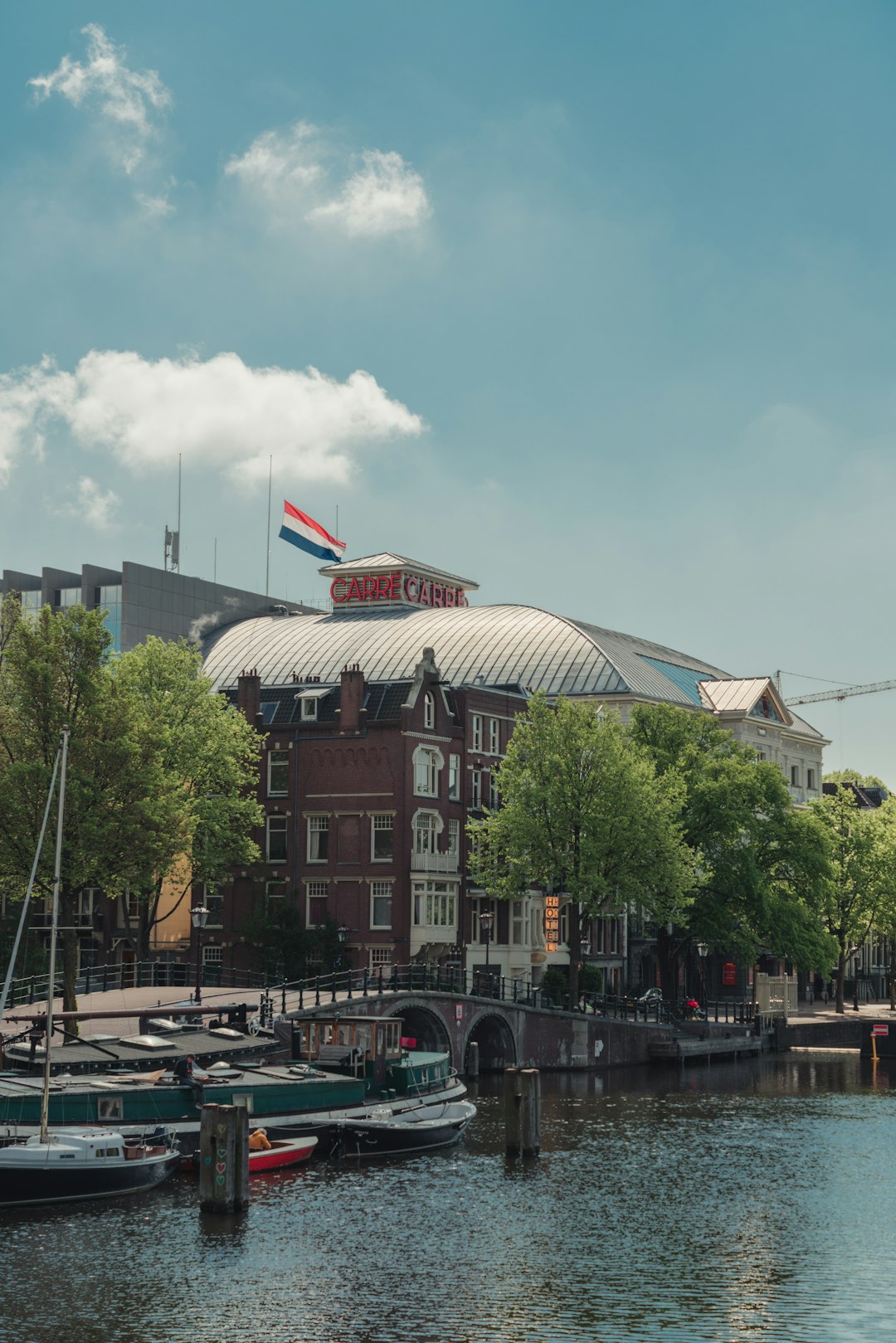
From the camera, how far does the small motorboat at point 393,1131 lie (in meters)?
58.6

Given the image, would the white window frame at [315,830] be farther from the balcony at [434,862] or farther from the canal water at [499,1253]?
the canal water at [499,1253]

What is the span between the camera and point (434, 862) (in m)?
98.9

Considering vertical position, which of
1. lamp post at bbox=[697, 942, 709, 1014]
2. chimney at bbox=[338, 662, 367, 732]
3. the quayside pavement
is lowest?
the quayside pavement

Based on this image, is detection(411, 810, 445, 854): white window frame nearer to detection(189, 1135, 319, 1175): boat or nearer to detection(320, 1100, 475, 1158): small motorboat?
detection(320, 1100, 475, 1158): small motorboat

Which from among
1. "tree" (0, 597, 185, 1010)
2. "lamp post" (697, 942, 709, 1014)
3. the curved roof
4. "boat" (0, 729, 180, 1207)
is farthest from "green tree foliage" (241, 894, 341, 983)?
"boat" (0, 729, 180, 1207)

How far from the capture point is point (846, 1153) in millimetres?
62219

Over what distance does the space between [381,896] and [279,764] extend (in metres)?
10.2

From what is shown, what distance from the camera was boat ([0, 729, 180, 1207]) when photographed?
155 feet

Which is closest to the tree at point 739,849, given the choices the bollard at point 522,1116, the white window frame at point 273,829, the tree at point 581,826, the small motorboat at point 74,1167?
the tree at point 581,826

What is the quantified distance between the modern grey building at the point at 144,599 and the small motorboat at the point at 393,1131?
77.6 metres

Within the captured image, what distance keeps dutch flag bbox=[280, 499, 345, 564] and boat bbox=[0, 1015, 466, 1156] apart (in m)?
81.4

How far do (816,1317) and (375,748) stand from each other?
206 feet


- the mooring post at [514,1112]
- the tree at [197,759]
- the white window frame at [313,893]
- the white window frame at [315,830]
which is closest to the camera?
the mooring post at [514,1112]

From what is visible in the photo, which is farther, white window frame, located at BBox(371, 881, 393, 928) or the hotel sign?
the hotel sign
